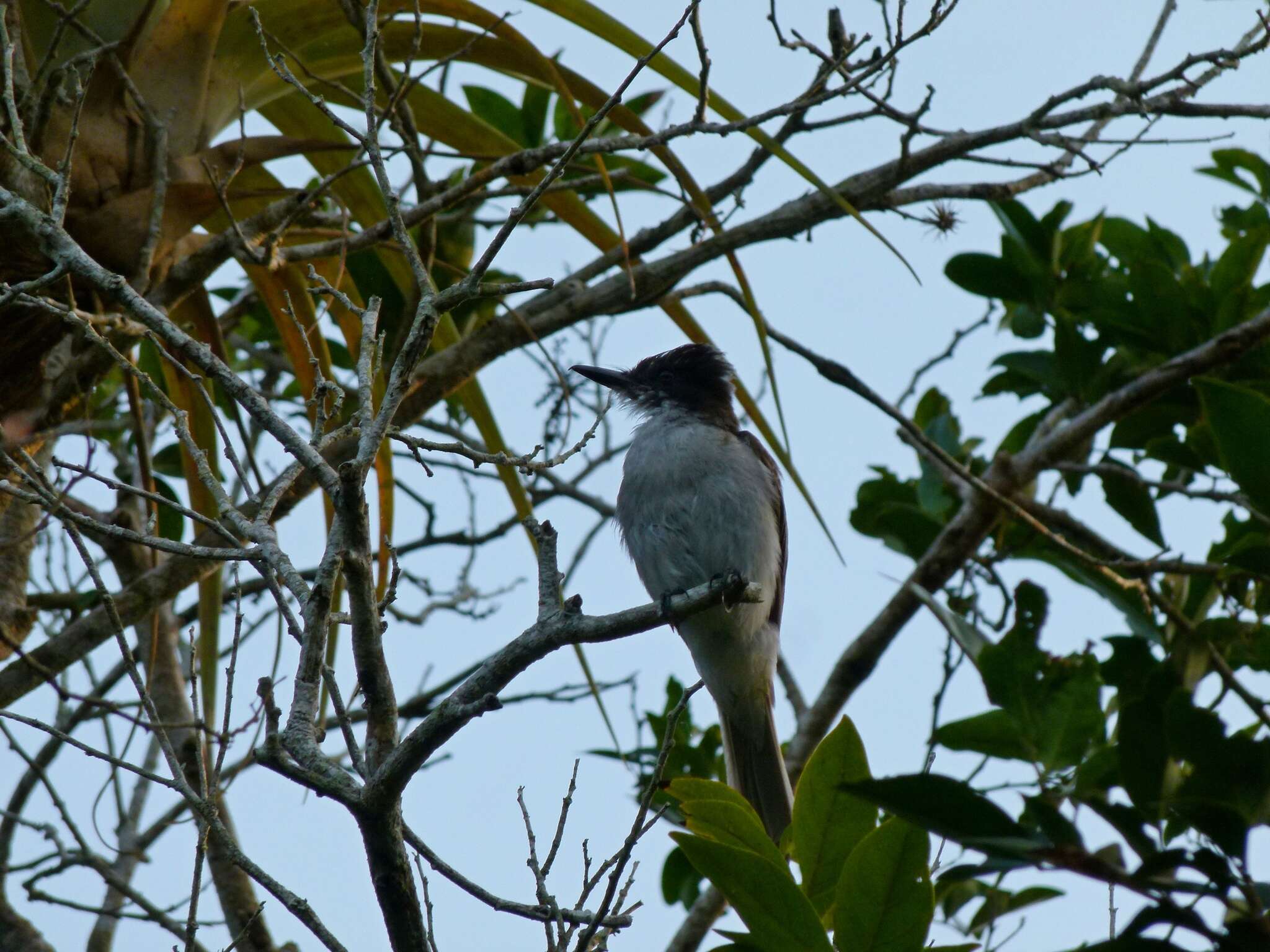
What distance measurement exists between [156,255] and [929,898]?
2472mm

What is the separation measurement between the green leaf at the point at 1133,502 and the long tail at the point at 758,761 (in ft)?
4.60

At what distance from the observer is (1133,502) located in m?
3.98

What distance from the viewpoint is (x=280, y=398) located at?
5.15 m

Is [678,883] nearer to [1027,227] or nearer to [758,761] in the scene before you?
[758,761]

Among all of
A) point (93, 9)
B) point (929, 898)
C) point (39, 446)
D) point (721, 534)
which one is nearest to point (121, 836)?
point (39, 446)

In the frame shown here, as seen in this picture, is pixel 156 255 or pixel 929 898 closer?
pixel 929 898

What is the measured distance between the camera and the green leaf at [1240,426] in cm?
262

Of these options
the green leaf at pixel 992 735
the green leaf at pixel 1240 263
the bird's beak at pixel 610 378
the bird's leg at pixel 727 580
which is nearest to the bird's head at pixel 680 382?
the bird's beak at pixel 610 378

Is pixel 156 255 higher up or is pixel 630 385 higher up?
pixel 630 385

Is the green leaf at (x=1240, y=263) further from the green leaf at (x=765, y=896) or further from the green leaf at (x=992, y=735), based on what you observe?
the green leaf at (x=765, y=896)

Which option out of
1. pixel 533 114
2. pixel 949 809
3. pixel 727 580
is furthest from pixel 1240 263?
pixel 949 809

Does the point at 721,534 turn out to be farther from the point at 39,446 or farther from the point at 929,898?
the point at 929,898

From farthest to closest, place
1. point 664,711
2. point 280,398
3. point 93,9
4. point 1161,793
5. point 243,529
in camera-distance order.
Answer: point 280,398, point 664,711, point 93,9, point 243,529, point 1161,793

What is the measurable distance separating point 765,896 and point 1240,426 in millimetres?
1462
